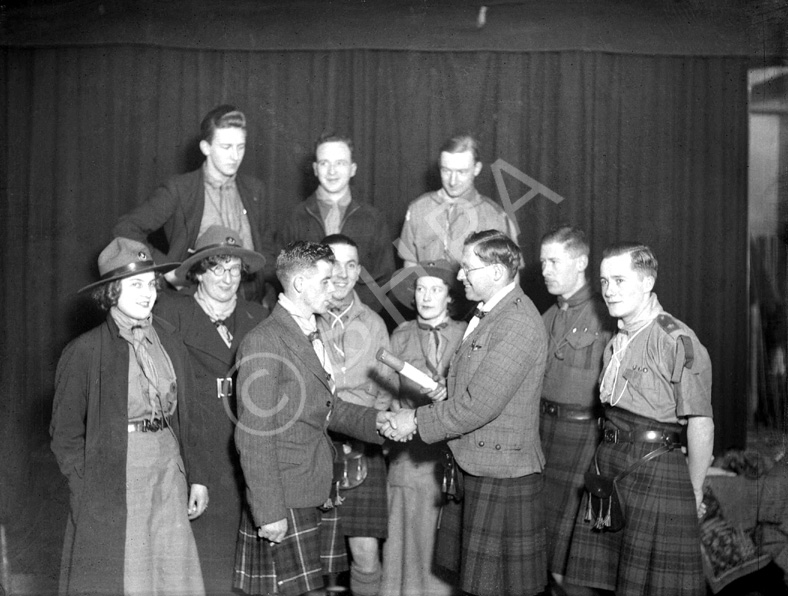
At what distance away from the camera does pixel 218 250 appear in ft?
12.1

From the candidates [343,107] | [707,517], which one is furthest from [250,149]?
[707,517]

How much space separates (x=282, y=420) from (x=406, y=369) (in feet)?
1.98

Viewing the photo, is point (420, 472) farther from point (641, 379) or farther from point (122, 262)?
point (122, 262)

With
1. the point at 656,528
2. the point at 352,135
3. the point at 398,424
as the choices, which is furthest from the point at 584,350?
the point at 352,135

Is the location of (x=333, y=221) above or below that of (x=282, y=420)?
above

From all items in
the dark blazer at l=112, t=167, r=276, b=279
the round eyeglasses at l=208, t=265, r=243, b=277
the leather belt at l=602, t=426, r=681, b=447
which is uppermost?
the dark blazer at l=112, t=167, r=276, b=279

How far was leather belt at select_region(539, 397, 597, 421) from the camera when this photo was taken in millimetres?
3627

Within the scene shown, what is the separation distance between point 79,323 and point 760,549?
14.3 ft

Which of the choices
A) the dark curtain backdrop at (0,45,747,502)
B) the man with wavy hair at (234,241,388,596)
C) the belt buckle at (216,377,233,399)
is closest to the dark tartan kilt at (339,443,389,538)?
the man with wavy hair at (234,241,388,596)

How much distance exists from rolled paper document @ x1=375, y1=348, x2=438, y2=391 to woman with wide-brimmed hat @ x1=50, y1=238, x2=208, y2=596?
903 millimetres

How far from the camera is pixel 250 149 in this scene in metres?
5.33

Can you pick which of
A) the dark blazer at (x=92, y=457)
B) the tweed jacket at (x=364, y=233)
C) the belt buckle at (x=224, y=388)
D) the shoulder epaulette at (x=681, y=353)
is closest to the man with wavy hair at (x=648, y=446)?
the shoulder epaulette at (x=681, y=353)

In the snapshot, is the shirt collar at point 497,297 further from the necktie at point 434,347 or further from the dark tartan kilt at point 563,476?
the dark tartan kilt at point 563,476

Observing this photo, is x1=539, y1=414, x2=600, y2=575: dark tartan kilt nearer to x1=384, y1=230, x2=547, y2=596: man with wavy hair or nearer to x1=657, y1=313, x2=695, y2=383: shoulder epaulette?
x1=384, y1=230, x2=547, y2=596: man with wavy hair
